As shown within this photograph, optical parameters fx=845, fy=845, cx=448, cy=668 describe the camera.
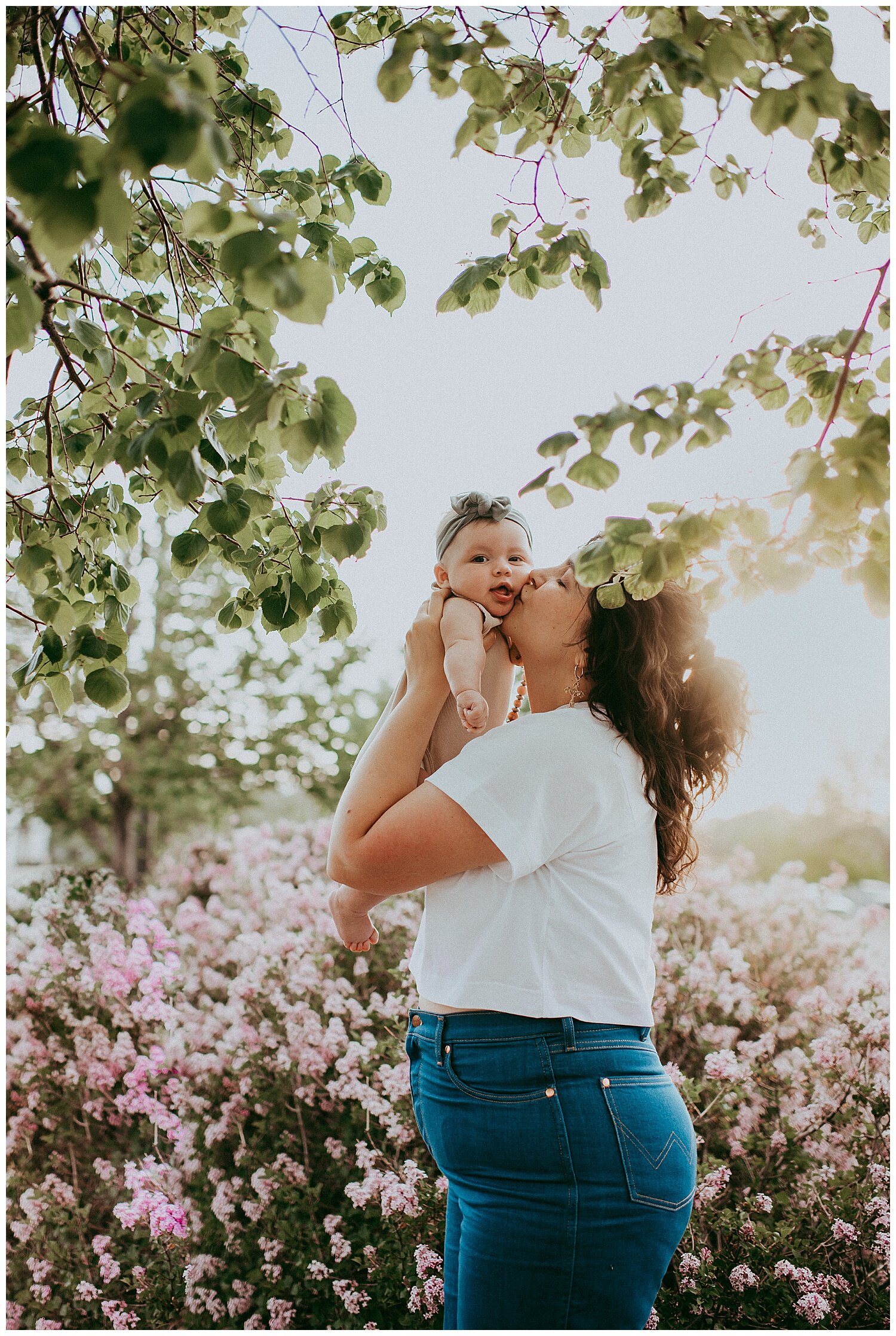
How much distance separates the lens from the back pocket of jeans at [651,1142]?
51.2 inches

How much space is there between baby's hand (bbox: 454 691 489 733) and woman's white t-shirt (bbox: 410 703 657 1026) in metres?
0.12

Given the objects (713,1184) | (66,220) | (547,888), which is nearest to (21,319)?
(66,220)

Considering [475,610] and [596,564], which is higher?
[475,610]

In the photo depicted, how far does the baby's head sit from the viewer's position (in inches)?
74.5

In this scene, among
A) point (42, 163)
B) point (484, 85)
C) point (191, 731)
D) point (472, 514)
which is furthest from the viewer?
point (191, 731)

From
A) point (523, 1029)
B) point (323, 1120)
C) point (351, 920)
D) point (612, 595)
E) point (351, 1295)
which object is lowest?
point (351, 1295)

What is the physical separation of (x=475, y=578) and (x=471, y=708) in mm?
450

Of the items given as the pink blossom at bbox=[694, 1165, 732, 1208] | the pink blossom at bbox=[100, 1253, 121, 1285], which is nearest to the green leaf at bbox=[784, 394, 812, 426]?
the pink blossom at bbox=[694, 1165, 732, 1208]

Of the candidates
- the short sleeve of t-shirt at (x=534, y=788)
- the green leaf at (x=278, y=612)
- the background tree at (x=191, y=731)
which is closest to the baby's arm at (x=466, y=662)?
the short sleeve of t-shirt at (x=534, y=788)

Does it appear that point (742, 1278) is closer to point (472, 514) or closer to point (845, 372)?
point (472, 514)

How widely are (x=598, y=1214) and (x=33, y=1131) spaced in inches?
121

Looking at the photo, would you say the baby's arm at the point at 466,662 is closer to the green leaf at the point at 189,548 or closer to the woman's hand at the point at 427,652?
the woman's hand at the point at 427,652

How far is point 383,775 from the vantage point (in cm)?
152

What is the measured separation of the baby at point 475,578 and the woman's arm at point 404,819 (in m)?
0.07
